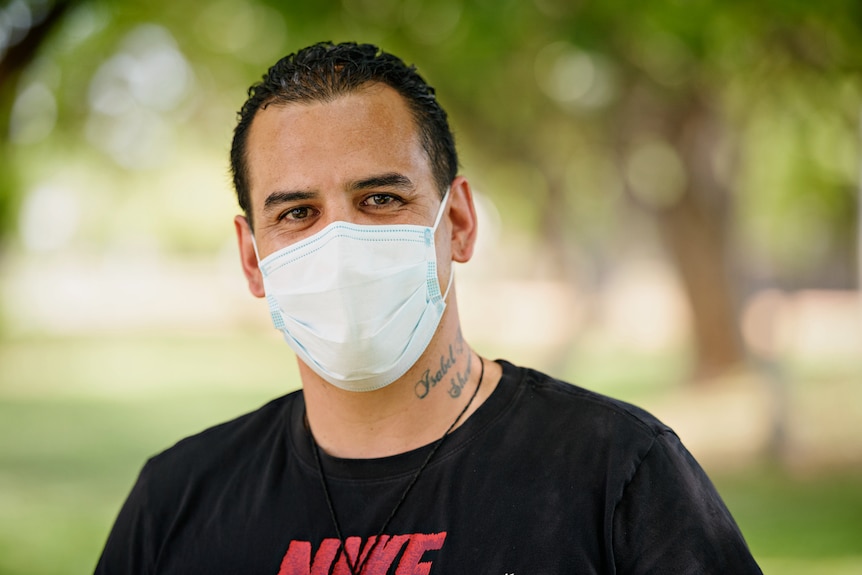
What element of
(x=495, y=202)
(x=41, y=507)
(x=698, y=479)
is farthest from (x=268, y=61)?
(x=495, y=202)

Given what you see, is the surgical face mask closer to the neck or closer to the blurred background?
the neck

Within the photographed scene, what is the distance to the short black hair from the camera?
2574mm

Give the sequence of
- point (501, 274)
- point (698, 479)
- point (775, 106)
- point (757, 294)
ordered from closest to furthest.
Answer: point (698, 479) → point (775, 106) → point (757, 294) → point (501, 274)

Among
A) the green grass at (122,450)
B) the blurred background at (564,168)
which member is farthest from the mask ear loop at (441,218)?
the green grass at (122,450)

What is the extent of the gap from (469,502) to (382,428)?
314 millimetres

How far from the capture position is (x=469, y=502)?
7.64ft

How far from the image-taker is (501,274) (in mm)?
45938

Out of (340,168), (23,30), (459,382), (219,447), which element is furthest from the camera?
(23,30)

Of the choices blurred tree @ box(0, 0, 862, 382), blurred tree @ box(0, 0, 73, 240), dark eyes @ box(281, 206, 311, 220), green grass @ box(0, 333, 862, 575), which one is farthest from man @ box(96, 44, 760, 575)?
green grass @ box(0, 333, 862, 575)

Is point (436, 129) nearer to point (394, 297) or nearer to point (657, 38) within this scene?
point (394, 297)

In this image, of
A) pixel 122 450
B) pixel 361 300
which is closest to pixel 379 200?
pixel 361 300

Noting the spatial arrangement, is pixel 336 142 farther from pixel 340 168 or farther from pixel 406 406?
pixel 406 406

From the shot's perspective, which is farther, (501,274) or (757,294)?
(501,274)

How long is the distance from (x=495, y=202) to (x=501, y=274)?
18945 mm
